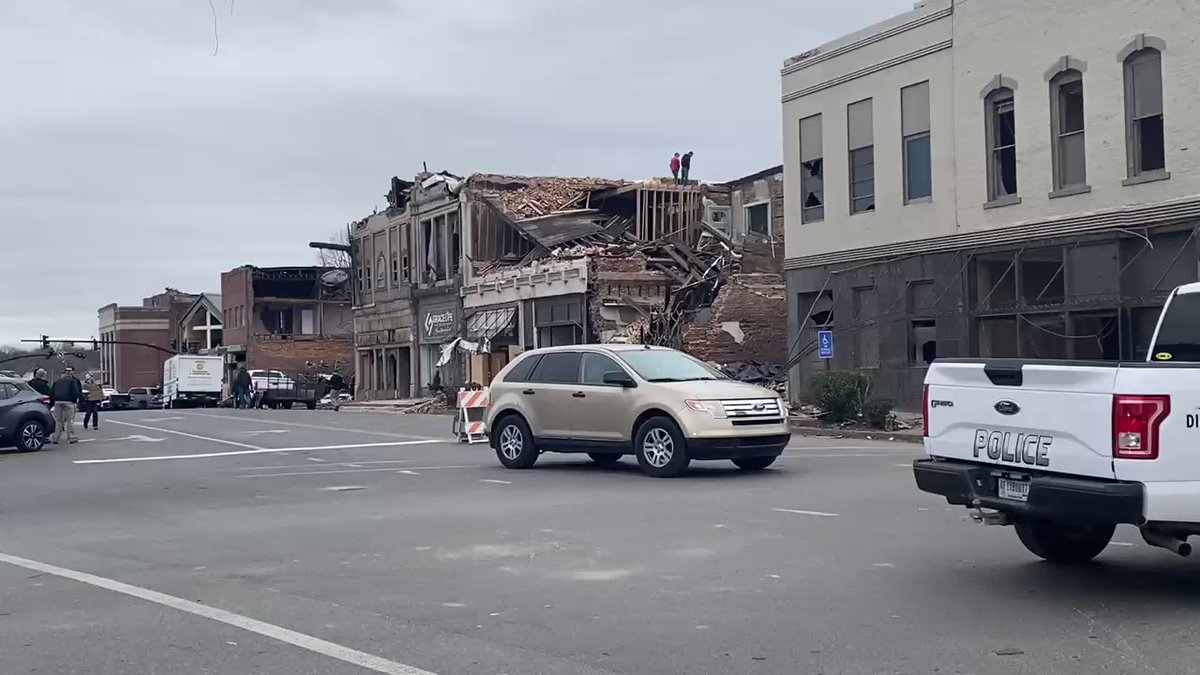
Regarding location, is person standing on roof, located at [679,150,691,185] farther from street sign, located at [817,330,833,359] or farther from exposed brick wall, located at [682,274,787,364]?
street sign, located at [817,330,833,359]

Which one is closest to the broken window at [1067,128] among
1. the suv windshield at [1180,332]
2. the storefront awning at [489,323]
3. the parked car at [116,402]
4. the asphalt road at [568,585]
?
the asphalt road at [568,585]

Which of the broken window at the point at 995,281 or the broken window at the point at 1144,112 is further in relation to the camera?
the broken window at the point at 995,281

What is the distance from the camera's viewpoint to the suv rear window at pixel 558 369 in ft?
57.9

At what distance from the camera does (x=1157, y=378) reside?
7441mm

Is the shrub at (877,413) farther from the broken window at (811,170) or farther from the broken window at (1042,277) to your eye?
the broken window at (811,170)

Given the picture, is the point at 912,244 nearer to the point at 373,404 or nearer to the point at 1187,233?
the point at 1187,233

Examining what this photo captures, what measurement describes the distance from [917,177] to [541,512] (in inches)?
778

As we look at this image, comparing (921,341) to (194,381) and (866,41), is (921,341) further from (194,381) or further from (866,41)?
(194,381)

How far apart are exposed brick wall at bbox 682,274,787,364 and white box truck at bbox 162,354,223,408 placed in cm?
3133

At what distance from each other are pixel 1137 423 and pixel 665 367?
9918 millimetres

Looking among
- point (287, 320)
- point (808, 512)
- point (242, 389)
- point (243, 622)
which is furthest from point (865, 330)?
point (287, 320)

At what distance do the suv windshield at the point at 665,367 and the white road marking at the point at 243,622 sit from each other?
26.7 feet

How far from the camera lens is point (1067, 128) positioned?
26.8 meters

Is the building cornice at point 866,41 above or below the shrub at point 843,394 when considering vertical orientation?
above
